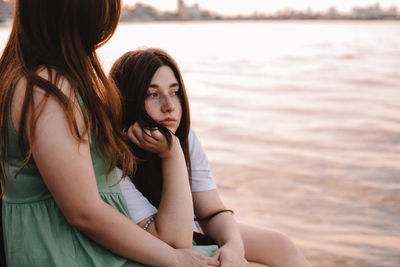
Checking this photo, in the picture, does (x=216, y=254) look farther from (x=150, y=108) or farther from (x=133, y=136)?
(x=150, y=108)

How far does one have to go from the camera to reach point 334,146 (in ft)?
22.4

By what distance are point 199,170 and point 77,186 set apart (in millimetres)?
797

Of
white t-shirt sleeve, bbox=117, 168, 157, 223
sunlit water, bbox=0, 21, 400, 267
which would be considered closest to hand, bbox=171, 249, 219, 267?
white t-shirt sleeve, bbox=117, 168, 157, 223

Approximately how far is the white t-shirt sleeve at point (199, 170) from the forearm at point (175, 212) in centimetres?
37

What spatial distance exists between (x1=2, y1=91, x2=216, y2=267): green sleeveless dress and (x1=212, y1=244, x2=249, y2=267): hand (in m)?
0.34

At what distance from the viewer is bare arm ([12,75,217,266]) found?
1246 millimetres

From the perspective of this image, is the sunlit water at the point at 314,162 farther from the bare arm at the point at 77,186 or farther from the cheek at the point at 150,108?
the bare arm at the point at 77,186

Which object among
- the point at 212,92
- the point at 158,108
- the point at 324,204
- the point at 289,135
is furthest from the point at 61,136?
the point at 212,92

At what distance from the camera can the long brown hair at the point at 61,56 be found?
128 centimetres

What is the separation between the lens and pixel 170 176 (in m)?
1.62

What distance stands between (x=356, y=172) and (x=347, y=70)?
13.6 m

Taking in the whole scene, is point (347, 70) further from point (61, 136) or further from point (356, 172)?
point (61, 136)

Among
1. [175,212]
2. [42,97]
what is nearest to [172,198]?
[175,212]

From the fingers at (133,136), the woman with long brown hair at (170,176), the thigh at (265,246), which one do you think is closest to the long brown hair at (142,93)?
the woman with long brown hair at (170,176)
